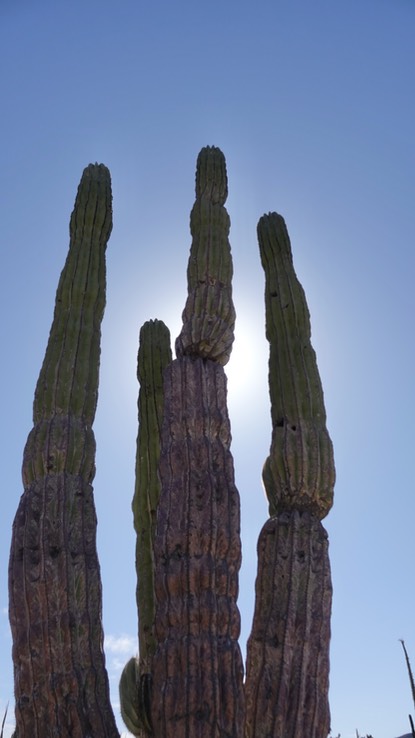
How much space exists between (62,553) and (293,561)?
1.63m

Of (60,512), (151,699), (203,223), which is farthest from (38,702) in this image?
(203,223)

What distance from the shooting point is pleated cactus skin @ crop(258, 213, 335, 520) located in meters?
6.46

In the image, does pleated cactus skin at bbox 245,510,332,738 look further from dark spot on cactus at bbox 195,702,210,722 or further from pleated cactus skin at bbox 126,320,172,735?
pleated cactus skin at bbox 126,320,172,735

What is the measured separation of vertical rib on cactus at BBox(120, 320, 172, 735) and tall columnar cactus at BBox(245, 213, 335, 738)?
3.02ft

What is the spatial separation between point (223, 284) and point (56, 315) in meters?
1.42

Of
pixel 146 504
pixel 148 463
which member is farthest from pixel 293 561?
pixel 148 463

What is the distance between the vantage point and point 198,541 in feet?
19.2

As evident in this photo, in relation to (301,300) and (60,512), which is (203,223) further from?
(60,512)

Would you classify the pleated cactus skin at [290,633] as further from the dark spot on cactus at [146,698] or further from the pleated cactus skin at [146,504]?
the pleated cactus skin at [146,504]

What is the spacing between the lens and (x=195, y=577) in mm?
5730

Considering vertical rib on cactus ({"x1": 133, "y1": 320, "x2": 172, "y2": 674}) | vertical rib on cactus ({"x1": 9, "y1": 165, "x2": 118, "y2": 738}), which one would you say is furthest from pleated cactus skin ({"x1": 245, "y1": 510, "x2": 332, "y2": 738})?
vertical rib on cactus ({"x1": 133, "y1": 320, "x2": 172, "y2": 674})

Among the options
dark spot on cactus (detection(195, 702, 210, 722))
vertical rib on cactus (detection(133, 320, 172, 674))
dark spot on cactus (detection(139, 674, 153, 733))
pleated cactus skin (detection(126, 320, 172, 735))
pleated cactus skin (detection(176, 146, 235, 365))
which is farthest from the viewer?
vertical rib on cactus (detection(133, 320, 172, 674))

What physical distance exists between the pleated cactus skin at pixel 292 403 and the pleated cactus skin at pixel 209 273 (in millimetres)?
456

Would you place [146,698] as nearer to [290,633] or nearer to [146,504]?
[290,633]
